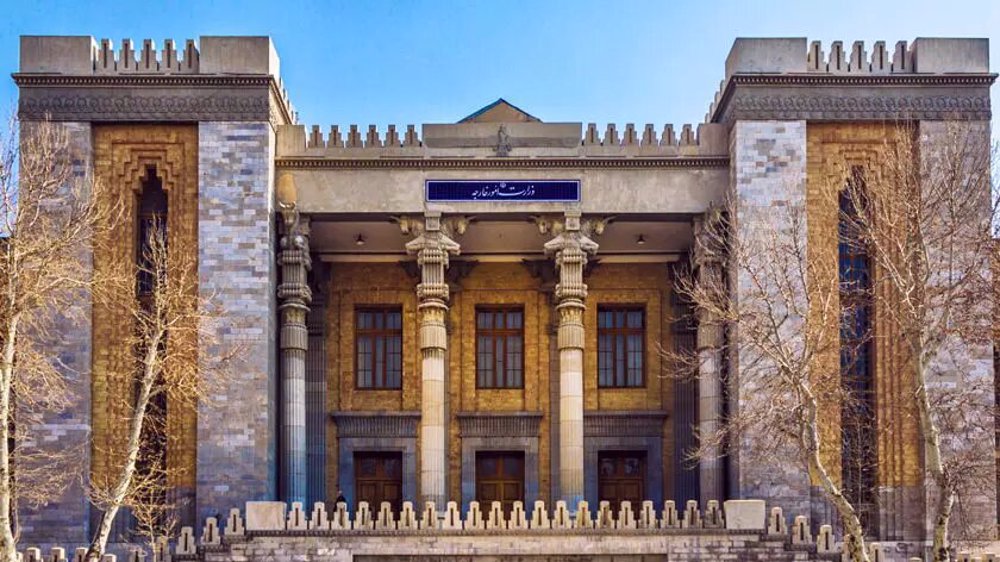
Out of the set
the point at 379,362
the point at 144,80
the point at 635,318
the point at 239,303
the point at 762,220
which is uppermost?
the point at 144,80

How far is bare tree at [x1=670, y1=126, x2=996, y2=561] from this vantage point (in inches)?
1117

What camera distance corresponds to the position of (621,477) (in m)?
39.2

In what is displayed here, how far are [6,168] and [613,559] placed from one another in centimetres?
1475

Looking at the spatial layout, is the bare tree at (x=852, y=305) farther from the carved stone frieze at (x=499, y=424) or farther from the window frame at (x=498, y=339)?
the window frame at (x=498, y=339)

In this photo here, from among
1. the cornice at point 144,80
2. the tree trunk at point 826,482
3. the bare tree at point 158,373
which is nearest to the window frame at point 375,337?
the bare tree at point 158,373

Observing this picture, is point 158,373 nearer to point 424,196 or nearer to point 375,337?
point 424,196

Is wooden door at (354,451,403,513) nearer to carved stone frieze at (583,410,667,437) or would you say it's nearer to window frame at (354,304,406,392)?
window frame at (354,304,406,392)

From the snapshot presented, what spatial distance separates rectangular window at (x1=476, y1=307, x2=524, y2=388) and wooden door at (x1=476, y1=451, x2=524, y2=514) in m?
1.94

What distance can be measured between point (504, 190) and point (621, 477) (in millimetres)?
9297

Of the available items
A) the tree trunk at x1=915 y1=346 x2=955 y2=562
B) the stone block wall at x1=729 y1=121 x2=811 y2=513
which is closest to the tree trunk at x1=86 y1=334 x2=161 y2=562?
the stone block wall at x1=729 y1=121 x2=811 y2=513

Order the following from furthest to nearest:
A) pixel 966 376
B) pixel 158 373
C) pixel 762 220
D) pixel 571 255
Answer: pixel 571 255 → pixel 762 220 → pixel 966 376 → pixel 158 373

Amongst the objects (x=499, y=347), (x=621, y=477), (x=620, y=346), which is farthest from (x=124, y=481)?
(x=620, y=346)

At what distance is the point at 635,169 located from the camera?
115ft

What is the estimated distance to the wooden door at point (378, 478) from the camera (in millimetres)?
38969
